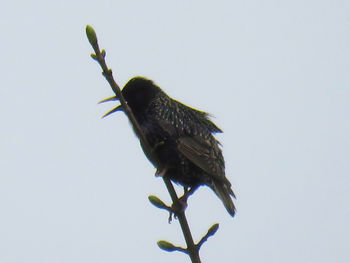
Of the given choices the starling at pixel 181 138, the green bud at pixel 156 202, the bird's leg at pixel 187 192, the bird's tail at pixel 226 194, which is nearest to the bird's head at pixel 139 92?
the starling at pixel 181 138

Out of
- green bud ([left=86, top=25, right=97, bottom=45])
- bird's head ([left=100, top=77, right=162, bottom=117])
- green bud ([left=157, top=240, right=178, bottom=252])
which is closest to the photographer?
green bud ([left=86, top=25, right=97, bottom=45])

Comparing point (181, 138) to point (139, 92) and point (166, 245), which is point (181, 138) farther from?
point (166, 245)

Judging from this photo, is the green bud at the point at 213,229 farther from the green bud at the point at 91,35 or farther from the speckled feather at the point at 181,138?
the speckled feather at the point at 181,138

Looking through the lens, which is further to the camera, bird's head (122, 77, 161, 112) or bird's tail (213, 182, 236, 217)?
bird's head (122, 77, 161, 112)

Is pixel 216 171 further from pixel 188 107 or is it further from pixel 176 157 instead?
pixel 188 107

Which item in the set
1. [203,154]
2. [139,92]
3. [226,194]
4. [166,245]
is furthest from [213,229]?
[139,92]

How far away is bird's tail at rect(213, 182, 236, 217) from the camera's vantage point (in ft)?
15.9

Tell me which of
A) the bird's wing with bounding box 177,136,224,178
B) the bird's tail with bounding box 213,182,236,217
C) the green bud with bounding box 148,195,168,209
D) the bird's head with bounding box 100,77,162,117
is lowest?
the green bud with bounding box 148,195,168,209

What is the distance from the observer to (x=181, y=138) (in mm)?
5531

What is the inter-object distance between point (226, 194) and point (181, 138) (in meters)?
0.69

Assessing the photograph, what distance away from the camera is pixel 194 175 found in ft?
17.7

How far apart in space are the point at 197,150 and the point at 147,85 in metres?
1.11

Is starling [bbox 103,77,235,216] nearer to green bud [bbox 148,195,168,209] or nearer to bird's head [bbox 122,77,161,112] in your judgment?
bird's head [bbox 122,77,161,112]

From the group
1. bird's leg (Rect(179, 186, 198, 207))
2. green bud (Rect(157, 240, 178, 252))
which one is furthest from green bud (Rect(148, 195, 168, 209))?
bird's leg (Rect(179, 186, 198, 207))
